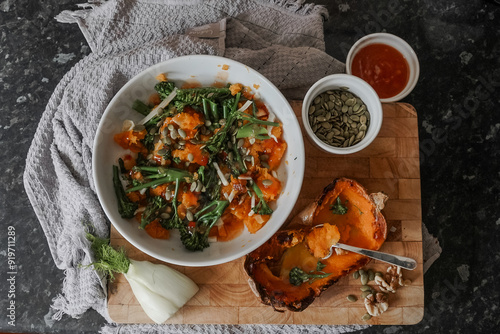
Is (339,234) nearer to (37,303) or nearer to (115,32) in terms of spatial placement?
(115,32)

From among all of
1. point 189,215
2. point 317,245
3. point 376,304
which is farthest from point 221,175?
point 376,304

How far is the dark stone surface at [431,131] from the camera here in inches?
97.3

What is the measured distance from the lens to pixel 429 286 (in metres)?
2.50

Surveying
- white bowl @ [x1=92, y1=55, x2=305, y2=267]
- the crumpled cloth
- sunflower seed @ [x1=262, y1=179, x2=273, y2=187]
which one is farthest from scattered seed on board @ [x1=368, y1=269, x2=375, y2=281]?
sunflower seed @ [x1=262, y1=179, x2=273, y2=187]

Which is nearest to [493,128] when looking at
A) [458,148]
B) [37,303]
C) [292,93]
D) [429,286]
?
[458,148]

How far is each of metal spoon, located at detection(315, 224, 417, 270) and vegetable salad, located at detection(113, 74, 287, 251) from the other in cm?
39

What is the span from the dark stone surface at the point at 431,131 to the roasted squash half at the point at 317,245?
68 centimetres

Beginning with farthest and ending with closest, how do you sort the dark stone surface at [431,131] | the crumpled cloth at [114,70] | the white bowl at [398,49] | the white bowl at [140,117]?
the dark stone surface at [431,131] → the white bowl at [398,49] → the crumpled cloth at [114,70] → the white bowl at [140,117]

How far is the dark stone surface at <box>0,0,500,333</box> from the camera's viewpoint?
247 centimetres

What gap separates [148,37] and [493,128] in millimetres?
2045

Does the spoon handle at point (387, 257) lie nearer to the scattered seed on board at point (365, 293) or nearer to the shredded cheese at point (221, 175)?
the scattered seed on board at point (365, 293)

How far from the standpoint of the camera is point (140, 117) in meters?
1.96

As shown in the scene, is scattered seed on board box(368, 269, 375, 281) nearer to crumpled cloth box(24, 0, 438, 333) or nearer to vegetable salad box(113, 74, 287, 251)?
crumpled cloth box(24, 0, 438, 333)

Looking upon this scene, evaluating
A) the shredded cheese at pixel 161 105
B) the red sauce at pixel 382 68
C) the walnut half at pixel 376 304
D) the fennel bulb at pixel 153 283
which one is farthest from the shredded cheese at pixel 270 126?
the walnut half at pixel 376 304
